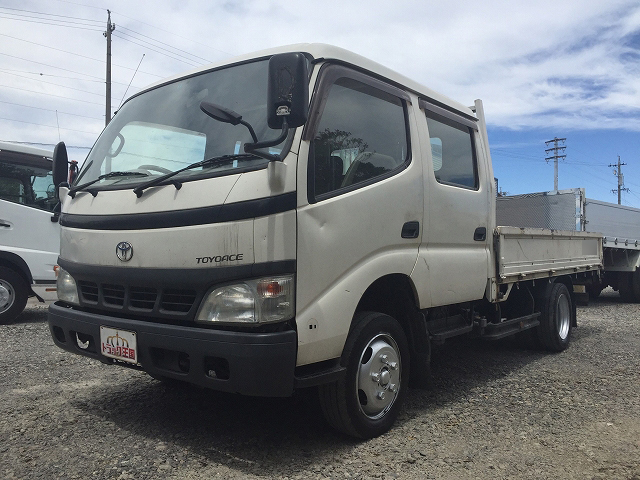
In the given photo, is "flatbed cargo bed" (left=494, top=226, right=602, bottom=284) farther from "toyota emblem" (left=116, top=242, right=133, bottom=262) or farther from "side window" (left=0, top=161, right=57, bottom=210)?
"side window" (left=0, top=161, right=57, bottom=210)

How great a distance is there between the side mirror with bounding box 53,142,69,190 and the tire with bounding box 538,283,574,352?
489 cm

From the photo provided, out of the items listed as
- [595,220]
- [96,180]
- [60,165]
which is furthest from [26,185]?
[595,220]

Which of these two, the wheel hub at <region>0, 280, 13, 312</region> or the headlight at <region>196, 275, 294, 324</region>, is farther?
the wheel hub at <region>0, 280, 13, 312</region>

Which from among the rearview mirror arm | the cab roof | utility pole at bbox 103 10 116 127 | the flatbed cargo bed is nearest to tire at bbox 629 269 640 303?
the flatbed cargo bed

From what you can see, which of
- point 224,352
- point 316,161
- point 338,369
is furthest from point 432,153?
point 224,352

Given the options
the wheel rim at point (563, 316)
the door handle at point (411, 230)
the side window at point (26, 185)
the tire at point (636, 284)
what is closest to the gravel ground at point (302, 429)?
the wheel rim at point (563, 316)

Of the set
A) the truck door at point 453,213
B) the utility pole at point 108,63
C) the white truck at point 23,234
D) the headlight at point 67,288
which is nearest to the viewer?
the headlight at point 67,288

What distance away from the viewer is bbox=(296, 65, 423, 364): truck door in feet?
9.64

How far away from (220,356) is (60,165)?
2226mm

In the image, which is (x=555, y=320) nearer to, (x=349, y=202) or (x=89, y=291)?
(x=349, y=202)

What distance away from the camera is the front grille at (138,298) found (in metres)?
2.96

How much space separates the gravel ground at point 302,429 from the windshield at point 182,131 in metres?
1.55

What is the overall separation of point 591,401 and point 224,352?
10.4ft

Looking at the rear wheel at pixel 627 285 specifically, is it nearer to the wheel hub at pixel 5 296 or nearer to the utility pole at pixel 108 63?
the wheel hub at pixel 5 296
